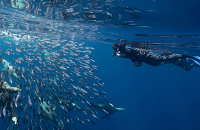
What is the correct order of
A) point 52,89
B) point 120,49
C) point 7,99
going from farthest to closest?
point 120,49
point 52,89
point 7,99

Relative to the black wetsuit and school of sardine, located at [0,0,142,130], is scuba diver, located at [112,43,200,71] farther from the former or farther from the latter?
school of sardine, located at [0,0,142,130]

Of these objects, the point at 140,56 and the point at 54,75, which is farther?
the point at 54,75

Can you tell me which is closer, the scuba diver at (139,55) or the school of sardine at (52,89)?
the school of sardine at (52,89)

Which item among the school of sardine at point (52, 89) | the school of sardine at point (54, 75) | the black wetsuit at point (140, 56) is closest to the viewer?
the school of sardine at point (52, 89)

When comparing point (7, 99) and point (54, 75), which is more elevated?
point (54, 75)

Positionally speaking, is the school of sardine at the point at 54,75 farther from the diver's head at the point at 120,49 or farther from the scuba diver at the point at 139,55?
the scuba diver at the point at 139,55

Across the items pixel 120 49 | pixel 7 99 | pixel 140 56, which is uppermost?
pixel 120 49

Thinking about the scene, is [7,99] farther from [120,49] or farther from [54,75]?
[120,49]

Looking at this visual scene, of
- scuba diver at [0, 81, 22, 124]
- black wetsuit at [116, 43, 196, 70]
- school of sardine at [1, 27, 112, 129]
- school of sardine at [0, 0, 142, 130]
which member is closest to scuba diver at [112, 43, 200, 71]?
black wetsuit at [116, 43, 196, 70]

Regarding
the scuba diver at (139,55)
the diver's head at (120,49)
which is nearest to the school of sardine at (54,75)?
the diver's head at (120,49)

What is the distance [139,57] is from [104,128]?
1895 cm

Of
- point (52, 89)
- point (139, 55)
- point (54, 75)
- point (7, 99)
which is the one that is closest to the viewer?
point (7, 99)

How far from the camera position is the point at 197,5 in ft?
17.4

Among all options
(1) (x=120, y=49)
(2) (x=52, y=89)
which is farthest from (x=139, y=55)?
(2) (x=52, y=89)
